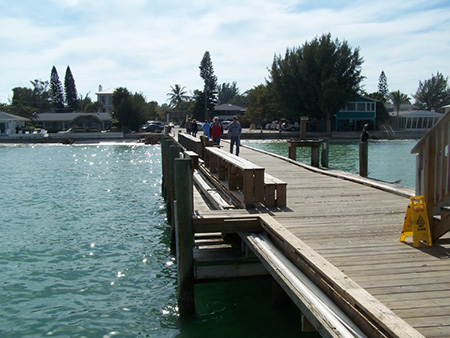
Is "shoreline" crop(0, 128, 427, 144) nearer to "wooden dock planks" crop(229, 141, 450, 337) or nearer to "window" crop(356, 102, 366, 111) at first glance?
"window" crop(356, 102, 366, 111)

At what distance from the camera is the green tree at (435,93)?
4766 inches

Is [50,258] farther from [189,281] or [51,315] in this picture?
[189,281]

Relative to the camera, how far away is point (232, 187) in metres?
9.20

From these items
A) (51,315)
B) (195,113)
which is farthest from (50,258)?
(195,113)

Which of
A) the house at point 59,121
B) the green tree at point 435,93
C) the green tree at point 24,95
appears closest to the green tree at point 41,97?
the green tree at point 24,95

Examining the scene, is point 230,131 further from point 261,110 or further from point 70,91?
point 70,91

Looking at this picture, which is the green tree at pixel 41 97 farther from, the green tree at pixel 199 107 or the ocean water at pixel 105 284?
the ocean water at pixel 105 284

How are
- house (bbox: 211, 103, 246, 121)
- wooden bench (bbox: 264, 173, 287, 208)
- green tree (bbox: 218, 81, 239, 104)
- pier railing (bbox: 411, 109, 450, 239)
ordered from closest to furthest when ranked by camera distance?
1. pier railing (bbox: 411, 109, 450, 239)
2. wooden bench (bbox: 264, 173, 287, 208)
3. house (bbox: 211, 103, 246, 121)
4. green tree (bbox: 218, 81, 239, 104)

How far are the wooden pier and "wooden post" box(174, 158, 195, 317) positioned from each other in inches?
1.2

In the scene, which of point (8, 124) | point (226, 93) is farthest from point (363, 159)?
point (226, 93)

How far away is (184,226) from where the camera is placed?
6723mm

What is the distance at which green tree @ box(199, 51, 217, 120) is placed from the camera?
9725 cm

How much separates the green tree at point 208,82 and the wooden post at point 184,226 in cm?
8828

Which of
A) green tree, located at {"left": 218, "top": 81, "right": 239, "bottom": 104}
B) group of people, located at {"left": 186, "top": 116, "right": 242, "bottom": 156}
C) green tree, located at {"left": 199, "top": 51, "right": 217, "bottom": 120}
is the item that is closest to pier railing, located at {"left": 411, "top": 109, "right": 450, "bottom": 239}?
group of people, located at {"left": 186, "top": 116, "right": 242, "bottom": 156}
